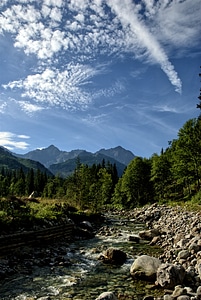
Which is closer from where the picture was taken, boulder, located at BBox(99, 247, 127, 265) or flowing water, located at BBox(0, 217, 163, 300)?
flowing water, located at BBox(0, 217, 163, 300)

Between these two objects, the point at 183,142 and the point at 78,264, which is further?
the point at 183,142

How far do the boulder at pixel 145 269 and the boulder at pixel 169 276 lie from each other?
70 centimetres

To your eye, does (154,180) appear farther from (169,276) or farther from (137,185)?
(169,276)

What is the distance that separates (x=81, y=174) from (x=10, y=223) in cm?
3332

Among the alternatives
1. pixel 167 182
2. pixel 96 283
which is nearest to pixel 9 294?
pixel 96 283

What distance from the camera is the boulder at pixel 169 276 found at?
1145 centimetres

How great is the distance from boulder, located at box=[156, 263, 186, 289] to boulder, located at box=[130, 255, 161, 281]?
0.70m

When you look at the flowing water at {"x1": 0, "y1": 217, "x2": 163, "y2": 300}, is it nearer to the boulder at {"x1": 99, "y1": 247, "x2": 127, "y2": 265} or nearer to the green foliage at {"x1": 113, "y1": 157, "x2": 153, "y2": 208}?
the boulder at {"x1": 99, "y1": 247, "x2": 127, "y2": 265}

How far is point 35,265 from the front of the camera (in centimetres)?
1459

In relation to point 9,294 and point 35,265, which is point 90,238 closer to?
point 35,265

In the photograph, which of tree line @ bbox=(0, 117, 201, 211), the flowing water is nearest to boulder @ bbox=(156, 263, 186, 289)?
the flowing water

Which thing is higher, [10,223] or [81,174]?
[81,174]

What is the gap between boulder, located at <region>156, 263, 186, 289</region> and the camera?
1145cm

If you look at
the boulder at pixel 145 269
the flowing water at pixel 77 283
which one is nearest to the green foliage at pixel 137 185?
the flowing water at pixel 77 283
